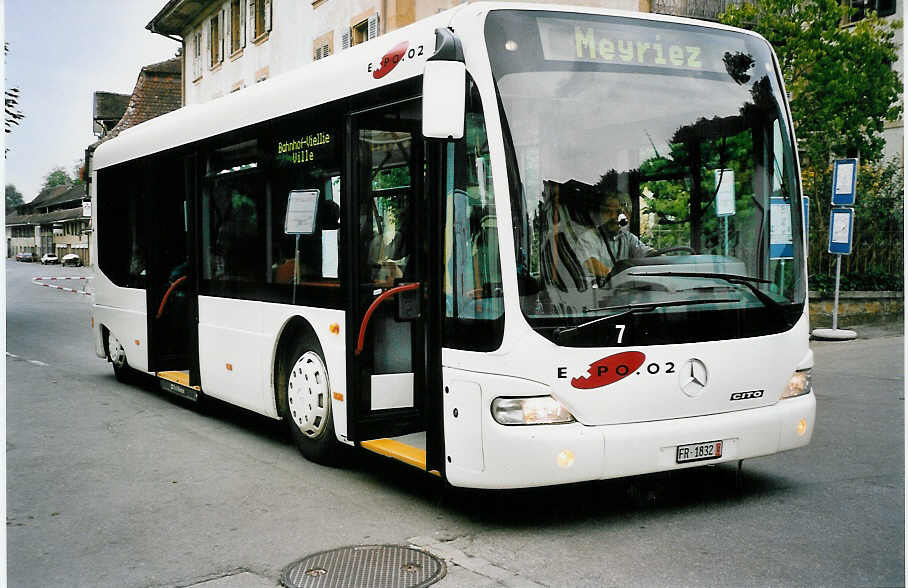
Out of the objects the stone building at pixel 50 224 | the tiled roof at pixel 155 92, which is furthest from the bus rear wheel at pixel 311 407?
the stone building at pixel 50 224

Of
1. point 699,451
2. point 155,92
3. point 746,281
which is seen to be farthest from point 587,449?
point 155,92

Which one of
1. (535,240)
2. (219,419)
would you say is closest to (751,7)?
(219,419)

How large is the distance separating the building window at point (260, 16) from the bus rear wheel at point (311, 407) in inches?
1005

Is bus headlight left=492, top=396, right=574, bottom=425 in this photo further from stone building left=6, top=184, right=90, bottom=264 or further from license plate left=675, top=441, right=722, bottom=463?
stone building left=6, top=184, right=90, bottom=264

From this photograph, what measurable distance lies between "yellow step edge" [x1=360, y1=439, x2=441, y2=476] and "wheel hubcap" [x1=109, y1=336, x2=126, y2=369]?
611 cm

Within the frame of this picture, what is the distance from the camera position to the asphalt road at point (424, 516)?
519 cm

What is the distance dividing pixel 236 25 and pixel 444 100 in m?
31.4

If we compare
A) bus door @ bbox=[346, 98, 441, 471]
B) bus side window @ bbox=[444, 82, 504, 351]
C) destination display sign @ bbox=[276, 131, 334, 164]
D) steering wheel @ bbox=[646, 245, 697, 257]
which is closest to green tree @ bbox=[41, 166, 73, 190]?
destination display sign @ bbox=[276, 131, 334, 164]

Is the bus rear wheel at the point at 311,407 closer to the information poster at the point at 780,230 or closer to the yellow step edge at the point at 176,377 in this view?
the yellow step edge at the point at 176,377

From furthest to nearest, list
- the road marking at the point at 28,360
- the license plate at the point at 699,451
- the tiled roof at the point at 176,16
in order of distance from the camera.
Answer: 1. the tiled roof at the point at 176,16
2. the road marking at the point at 28,360
3. the license plate at the point at 699,451

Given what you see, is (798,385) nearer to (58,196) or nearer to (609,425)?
(609,425)

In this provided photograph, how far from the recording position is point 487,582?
16.3 feet

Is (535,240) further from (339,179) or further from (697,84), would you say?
(339,179)

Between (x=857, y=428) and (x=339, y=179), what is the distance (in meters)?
5.22
